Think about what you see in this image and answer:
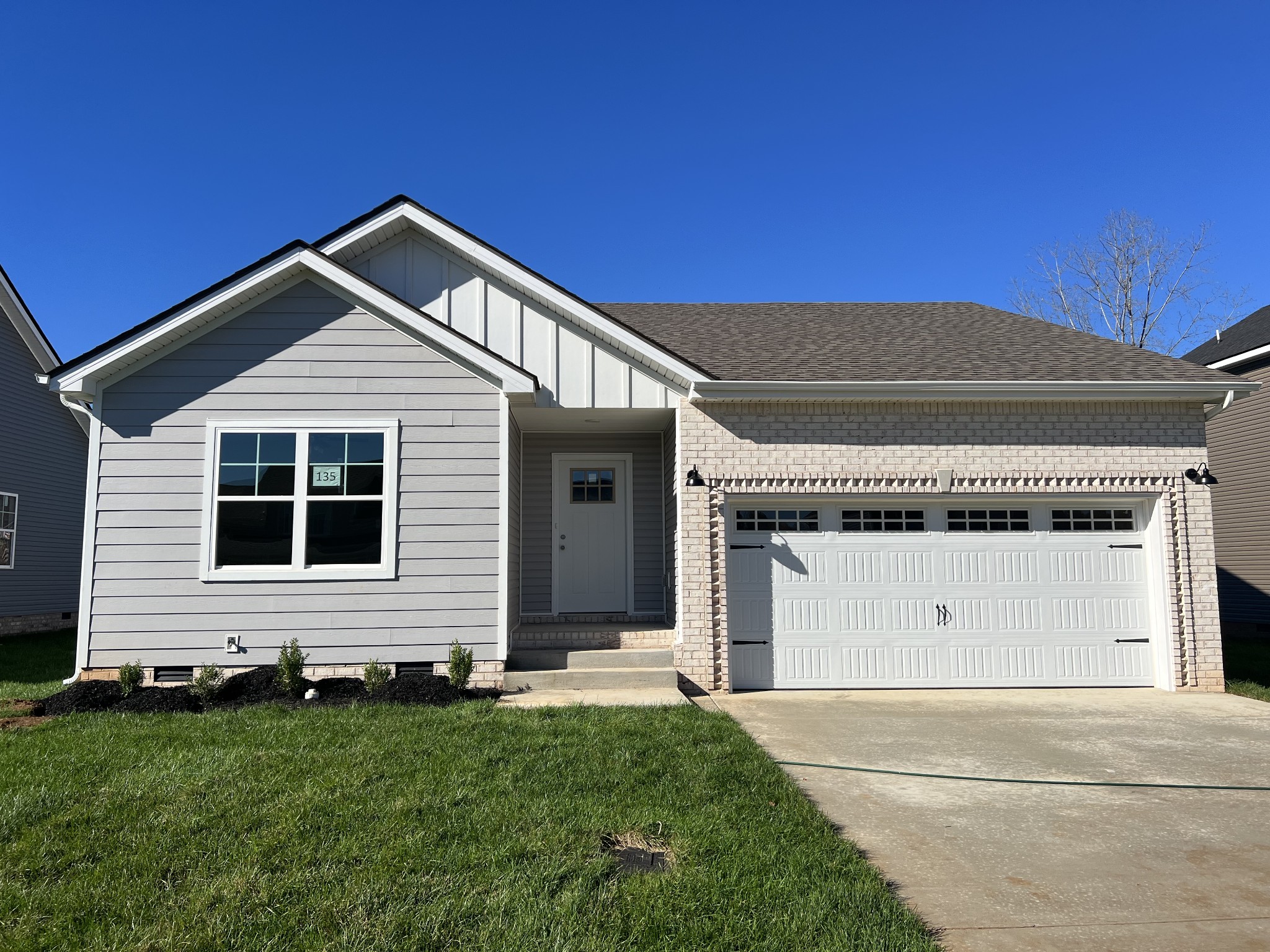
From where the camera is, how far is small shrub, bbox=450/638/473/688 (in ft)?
26.8

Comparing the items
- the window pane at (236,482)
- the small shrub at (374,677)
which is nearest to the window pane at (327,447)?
the window pane at (236,482)

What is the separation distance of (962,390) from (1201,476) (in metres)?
3.20

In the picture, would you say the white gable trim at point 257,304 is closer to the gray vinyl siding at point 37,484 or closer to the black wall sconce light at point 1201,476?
the black wall sconce light at point 1201,476

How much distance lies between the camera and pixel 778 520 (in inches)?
386

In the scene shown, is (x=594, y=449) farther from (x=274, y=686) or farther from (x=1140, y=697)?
(x=1140, y=697)

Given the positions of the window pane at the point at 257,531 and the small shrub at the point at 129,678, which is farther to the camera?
the window pane at the point at 257,531

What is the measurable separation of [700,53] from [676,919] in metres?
12.9

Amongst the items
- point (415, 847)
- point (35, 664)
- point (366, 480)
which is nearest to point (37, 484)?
point (35, 664)

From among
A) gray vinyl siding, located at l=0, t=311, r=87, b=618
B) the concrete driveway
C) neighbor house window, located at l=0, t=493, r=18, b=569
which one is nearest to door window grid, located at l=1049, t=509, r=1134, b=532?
the concrete driveway

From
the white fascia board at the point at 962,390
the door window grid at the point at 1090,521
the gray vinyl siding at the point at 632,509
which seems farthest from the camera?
the gray vinyl siding at the point at 632,509

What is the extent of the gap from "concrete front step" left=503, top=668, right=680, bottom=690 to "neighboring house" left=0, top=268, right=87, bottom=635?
445 inches

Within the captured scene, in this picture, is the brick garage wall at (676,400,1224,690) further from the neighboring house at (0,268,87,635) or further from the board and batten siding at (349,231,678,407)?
the neighboring house at (0,268,87,635)

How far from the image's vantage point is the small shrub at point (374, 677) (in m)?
8.10

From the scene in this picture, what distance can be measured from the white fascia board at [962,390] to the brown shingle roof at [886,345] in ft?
0.43
